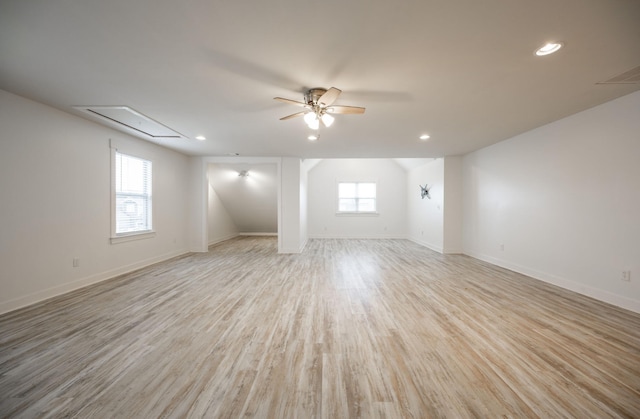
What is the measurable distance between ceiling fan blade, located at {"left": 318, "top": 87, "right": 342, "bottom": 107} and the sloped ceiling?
15.7ft

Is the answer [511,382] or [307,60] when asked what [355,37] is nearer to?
[307,60]

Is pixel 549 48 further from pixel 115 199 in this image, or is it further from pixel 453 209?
pixel 115 199

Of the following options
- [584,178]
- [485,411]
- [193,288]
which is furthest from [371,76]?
[193,288]

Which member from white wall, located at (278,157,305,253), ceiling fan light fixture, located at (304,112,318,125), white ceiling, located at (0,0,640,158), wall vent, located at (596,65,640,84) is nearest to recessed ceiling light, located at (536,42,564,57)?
white ceiling, located at (0,0,640,158)

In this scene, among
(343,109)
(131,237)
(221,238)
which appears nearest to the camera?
(343,109)

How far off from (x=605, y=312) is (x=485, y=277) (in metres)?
1.48

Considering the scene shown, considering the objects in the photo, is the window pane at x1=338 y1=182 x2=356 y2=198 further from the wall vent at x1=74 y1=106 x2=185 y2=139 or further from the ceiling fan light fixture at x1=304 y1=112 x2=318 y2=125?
the ceiling fan light fixture at x1=304 y1=112 x2=318 y2=125

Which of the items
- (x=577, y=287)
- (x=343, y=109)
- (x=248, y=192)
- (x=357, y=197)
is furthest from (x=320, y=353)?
(x=357, y=197)

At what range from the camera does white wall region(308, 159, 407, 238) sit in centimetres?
916

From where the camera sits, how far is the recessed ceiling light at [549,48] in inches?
77.7

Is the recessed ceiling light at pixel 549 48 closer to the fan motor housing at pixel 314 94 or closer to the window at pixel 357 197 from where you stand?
the fan motor housing at pixel 314 94

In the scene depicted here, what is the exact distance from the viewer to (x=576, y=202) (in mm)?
3533

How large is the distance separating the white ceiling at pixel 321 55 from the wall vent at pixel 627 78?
91 mm

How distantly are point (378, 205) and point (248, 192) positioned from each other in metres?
4.58
